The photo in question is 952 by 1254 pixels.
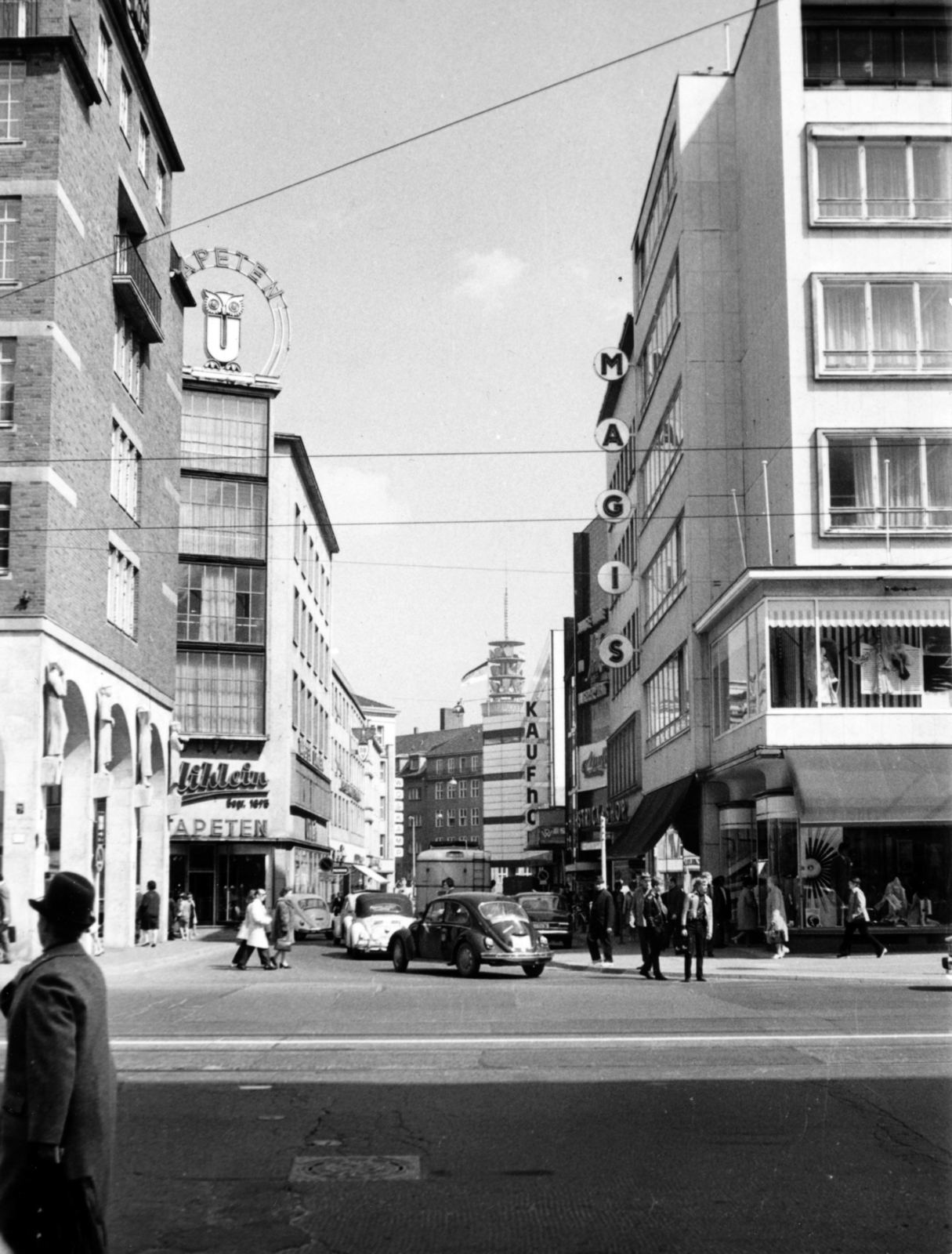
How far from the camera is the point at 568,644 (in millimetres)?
92312

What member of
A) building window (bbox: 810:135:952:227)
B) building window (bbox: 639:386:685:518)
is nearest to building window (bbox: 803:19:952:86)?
building window (bbox: 810:135:952:227)

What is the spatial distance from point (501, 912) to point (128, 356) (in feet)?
65.9

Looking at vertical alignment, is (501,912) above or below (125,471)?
below

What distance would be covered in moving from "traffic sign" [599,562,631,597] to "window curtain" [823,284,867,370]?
1927 cm

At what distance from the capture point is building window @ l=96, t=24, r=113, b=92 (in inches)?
1403

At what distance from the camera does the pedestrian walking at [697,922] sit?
24609 millimetres

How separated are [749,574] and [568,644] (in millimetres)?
61243

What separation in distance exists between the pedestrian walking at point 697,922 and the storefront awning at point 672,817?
12959mm

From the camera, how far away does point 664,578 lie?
4516 cm

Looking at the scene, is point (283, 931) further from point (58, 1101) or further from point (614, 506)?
point (58, 1101)

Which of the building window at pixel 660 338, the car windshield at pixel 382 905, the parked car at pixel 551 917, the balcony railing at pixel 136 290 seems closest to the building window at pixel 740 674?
the parked car at pixel 551 917

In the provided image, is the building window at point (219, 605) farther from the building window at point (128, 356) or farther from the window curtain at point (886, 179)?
the window curtain at point (886, 179)

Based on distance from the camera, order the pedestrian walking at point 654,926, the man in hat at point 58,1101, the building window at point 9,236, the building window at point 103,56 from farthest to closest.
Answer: the building window at point 103,56
the building window at point 9,236
the pedestrian walking at point 654,926
the man in hat at point 58,1101

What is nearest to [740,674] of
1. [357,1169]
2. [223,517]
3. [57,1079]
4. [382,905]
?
[382,905]
